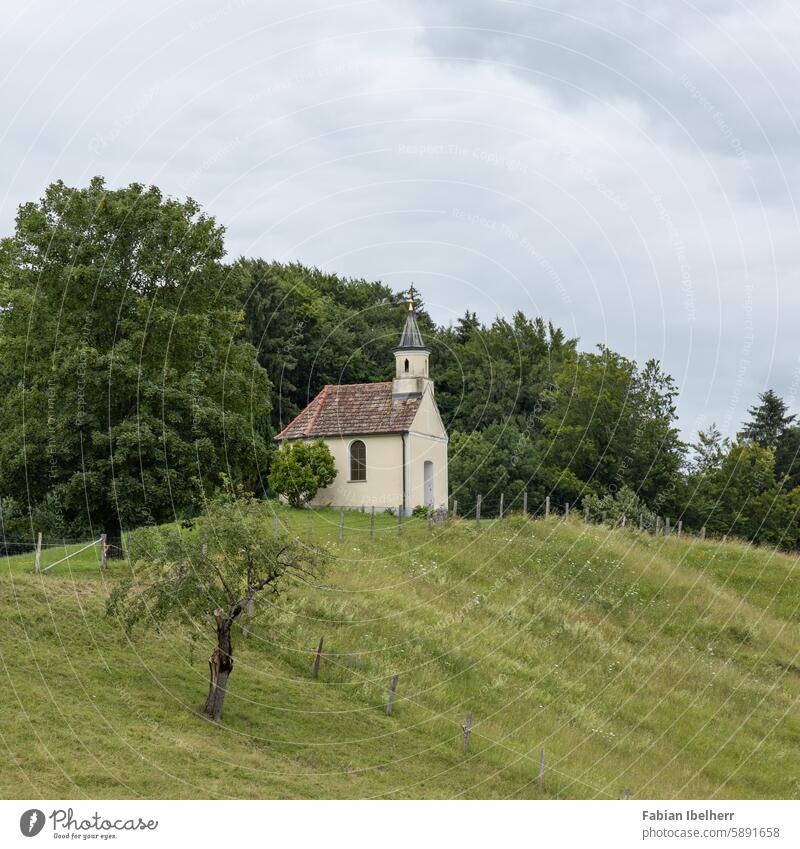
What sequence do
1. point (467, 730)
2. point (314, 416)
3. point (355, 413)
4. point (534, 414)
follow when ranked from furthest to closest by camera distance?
point (534, 414)
point (314, 416)
point (355, 413)
point (467, 730)

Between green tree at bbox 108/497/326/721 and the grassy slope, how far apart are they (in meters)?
1.46

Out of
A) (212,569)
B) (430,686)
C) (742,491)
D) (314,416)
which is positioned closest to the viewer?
(212,569)

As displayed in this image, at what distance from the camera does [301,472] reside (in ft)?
164

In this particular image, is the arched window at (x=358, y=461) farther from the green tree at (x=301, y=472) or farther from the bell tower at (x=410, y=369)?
the bell tower at (x=410, y=369)

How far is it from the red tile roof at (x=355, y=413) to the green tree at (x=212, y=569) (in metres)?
27.0

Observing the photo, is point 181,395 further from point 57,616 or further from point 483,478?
point 483,478

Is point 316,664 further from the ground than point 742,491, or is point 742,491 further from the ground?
point 742,491

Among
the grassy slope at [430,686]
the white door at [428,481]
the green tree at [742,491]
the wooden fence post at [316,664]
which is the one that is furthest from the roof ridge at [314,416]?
the wooden fence post at [316,664]

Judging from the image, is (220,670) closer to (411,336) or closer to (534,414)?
(411,336)

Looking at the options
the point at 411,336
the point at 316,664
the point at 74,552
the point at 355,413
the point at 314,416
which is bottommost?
the point at 316,664

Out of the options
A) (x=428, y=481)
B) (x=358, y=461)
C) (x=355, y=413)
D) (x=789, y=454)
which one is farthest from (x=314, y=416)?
(x=789, y=454)

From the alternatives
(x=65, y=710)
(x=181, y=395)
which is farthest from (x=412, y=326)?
(x=65, y=710)

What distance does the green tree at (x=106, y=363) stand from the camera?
32250mm

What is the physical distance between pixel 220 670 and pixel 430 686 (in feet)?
20.0
